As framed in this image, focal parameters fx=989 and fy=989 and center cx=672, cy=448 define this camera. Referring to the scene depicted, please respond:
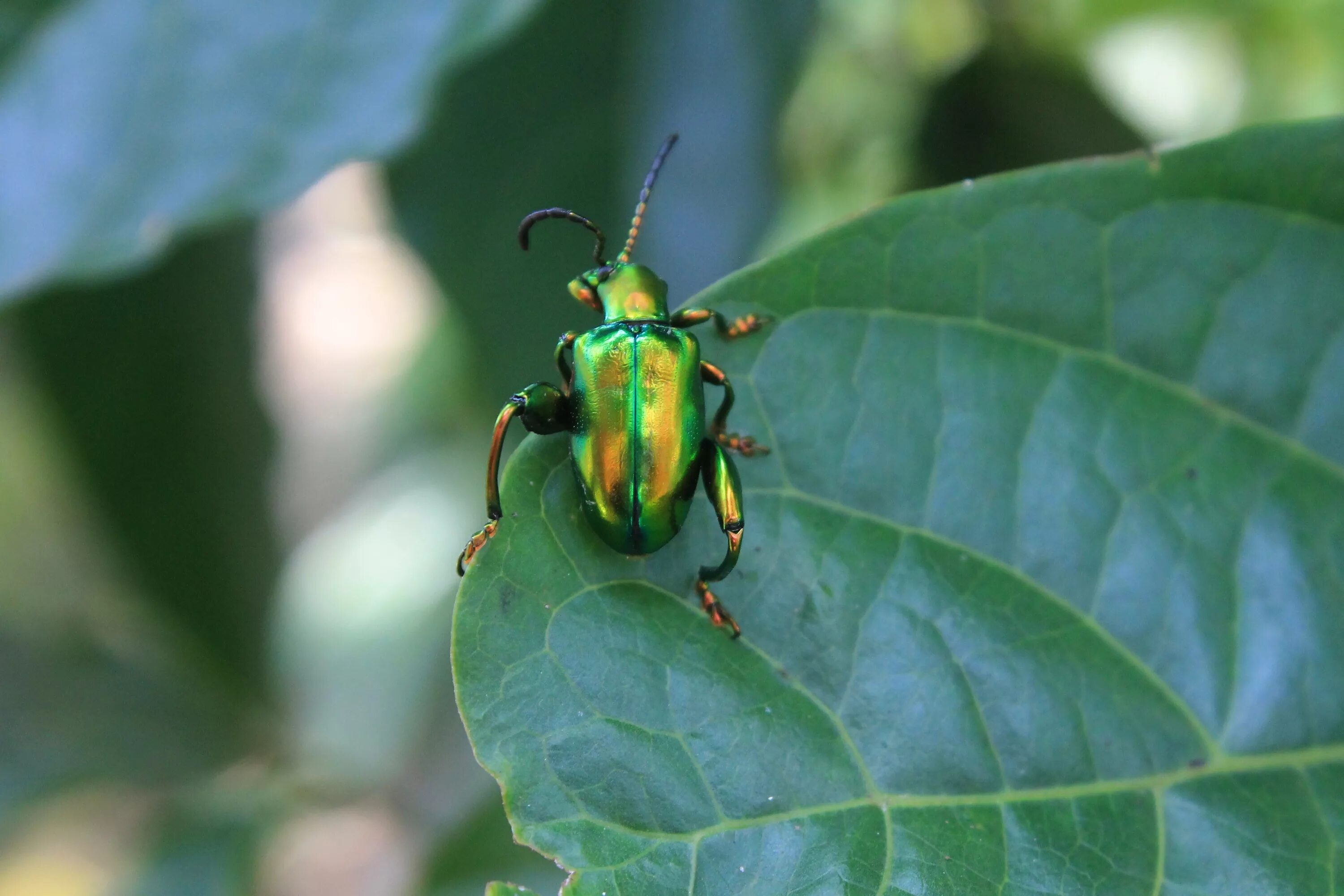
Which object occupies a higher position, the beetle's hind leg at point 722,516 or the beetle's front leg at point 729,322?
the beetle's front leg at point 729,322

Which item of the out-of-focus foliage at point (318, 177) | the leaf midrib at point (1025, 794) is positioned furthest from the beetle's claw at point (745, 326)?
the out-of-focus foliage at point (318, 177)

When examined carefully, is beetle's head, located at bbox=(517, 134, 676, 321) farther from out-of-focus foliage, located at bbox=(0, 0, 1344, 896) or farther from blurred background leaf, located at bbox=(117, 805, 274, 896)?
blurred background leaf, located at bbox=(117, 805, 274, 896)

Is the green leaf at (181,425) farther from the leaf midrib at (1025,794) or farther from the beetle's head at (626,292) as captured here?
the leaf midrib at (1025,794)

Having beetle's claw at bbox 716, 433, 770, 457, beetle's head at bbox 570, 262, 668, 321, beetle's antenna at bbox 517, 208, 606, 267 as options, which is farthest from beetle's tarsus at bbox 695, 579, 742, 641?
beetle's antenna at bbox 517, 208, 606, 267

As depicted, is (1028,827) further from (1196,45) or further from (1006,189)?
(1196,45)

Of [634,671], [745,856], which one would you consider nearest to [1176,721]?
[745,856]

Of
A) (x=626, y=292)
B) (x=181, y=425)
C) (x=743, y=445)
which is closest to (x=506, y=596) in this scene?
(x=743, y=445)
